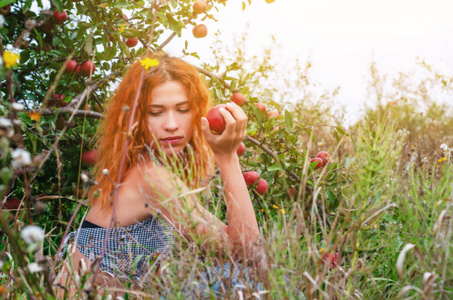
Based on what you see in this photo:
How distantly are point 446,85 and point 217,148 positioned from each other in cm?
290

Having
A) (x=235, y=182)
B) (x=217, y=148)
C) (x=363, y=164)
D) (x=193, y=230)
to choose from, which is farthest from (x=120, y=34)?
(x=363, y=164)

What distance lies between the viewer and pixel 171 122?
191cm

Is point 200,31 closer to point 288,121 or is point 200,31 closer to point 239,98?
point 239,98

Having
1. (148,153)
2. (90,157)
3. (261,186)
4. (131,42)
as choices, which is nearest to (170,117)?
(148,153)

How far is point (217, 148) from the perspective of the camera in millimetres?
1658

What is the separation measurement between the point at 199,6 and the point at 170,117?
2.36 ft

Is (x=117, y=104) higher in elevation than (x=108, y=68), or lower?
lower

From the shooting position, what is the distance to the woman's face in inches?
75.0

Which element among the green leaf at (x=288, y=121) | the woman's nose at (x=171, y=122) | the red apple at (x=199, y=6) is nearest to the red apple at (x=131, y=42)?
the red apple at (x=199, y=6)

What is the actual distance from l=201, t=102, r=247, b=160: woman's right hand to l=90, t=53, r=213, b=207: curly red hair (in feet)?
1.11

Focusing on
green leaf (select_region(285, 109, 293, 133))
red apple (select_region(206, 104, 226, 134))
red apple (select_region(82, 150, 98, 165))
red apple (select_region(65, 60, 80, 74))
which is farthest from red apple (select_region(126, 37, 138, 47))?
red apple (select_region(206, 104, 226, 134))

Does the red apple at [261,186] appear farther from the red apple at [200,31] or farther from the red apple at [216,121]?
the red apple at [200,31]

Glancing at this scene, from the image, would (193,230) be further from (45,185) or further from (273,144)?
(45,185)

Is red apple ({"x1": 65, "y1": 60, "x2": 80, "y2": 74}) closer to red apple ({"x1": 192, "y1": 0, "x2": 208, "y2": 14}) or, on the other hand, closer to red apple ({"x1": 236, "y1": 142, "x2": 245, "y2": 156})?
red apple ({"x1": 192, "y1": 0, "x2": 208, "y2": 14})
